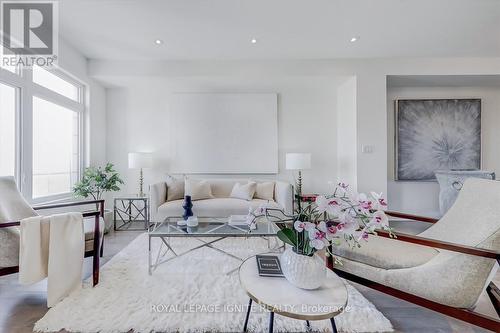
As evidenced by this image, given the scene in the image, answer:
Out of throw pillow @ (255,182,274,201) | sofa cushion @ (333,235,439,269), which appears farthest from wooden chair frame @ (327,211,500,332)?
throw pillow @ (255,182,274,201)

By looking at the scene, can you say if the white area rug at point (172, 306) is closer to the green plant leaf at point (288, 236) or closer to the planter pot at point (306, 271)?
the planter pot at point (306, 271)

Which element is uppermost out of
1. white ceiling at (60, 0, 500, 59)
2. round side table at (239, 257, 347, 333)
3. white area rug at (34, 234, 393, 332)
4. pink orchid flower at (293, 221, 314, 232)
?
white ceiling at (60, 0, 500, 59)

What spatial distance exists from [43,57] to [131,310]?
125 inches

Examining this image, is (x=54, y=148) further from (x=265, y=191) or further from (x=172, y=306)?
(x=265, y=191)

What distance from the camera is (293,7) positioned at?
93.9 inches

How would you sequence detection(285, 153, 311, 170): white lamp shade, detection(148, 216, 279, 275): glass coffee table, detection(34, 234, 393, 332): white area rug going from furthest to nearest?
detection(285, 153, 311, 170): white lamp shade → detection(148, 216, 279, 275): glass coffee table → detection(34, 234, 393, 332): white area rug

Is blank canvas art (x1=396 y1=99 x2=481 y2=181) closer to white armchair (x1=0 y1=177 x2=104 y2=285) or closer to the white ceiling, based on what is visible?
the white ceiling

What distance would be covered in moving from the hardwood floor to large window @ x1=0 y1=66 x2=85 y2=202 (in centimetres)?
123

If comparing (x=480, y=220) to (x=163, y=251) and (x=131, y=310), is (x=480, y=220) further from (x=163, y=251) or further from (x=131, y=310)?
(x=163, y=251)

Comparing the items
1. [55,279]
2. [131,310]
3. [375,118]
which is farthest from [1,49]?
[375,118]

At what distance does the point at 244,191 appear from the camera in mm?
3561

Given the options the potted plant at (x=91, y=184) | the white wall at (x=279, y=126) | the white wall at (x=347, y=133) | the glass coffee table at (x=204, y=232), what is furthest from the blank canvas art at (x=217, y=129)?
the glass coffee table at (x=204, y=232)

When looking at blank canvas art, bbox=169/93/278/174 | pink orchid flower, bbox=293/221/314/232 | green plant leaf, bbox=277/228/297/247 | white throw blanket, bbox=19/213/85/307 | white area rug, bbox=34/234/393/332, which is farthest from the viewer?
blank canvas art, bbox=169/93/278/174

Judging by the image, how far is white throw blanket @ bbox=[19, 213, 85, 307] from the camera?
5.33 feet
